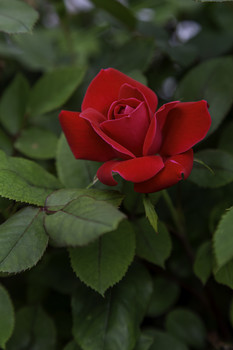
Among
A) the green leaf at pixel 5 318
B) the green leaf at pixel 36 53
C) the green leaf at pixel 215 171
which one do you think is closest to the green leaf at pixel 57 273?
the green leaf at pixel 5 318

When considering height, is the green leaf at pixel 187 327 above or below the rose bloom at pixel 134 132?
below

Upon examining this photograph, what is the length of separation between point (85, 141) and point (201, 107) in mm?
121

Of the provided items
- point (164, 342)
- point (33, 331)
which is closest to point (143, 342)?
point (164, 342)

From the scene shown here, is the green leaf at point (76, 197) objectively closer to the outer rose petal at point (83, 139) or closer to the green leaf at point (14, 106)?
the outer rose petal at point (83, 139)

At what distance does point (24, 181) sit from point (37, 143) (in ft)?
0.63

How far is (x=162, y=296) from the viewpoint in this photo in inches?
24.3

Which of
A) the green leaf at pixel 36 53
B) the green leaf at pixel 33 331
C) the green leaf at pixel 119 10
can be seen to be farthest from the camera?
the green leaf at pixel 36 53

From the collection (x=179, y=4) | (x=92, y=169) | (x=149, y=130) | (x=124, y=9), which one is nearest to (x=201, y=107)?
(x=149, y=130)

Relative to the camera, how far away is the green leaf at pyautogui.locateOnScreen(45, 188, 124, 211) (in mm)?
395

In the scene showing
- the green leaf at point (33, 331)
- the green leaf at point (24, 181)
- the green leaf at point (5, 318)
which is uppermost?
the green leaf at point (24, 181)

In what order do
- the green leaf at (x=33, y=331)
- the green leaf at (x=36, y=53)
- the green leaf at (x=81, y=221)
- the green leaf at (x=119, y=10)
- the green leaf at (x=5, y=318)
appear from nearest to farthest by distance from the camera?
the green leaf at (x=81, y=221) → the green leaf at (x=5, y=318) → the green leaf at (x=33, y=331) → the green leaf at (x=119, y=10) → the green leaf at (x=36, y=53)

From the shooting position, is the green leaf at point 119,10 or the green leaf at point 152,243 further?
the green leaf at point 119,10

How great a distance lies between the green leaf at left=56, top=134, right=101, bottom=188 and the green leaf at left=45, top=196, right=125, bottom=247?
10cm

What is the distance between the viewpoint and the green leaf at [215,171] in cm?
48
